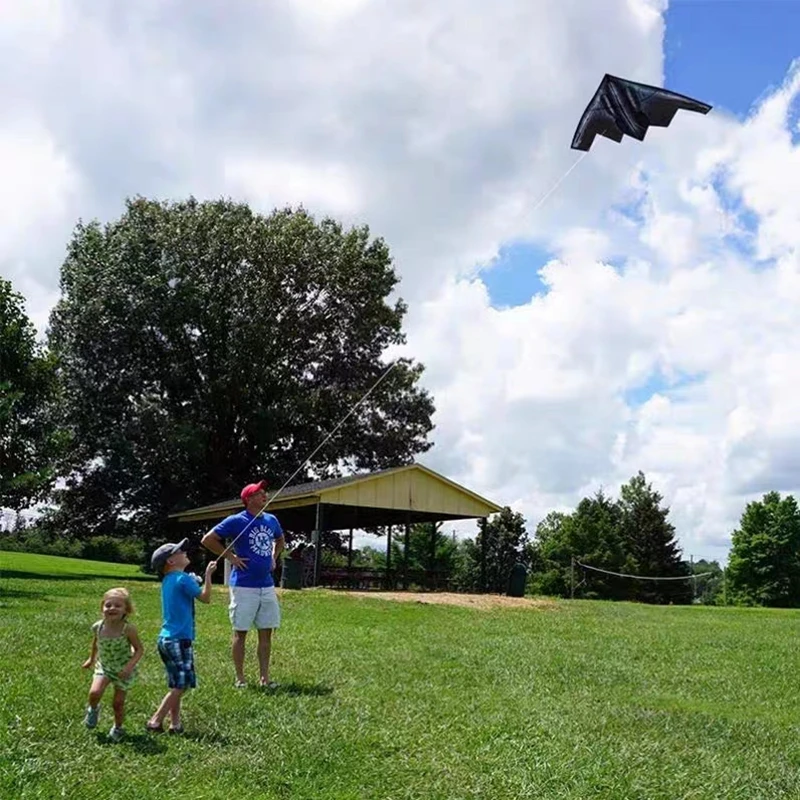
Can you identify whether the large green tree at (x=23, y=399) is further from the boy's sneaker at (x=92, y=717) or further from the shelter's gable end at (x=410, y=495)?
the boy's sneaker at (x=92, y=717)

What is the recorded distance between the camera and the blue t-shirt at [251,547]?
7.88 meters

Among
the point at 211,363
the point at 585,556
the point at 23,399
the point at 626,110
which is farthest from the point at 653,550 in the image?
the point at 626,110

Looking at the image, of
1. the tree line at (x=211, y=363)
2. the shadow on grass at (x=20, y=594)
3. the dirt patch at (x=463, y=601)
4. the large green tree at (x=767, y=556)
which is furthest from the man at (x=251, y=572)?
the large green tree at (x=767, y=556)

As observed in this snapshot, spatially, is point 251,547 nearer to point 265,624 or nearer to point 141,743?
point 265,624

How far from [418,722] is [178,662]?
173cm

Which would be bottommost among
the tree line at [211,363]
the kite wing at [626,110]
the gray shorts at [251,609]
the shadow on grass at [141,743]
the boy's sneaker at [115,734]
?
the shadow on grass at [141,743]

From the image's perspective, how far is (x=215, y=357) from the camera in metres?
36.6

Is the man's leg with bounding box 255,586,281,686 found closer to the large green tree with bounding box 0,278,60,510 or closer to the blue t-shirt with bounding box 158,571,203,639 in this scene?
the blue t-shirt with bounding box 158,571,203,639

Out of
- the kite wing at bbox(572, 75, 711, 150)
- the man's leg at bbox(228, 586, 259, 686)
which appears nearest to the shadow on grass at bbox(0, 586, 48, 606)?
the man's leg at bbox(228, 586, 259, 686)

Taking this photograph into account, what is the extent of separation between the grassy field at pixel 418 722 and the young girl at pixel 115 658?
137 millimetres

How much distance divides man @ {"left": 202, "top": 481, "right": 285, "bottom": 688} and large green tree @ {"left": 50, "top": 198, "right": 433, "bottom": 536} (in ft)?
87.0

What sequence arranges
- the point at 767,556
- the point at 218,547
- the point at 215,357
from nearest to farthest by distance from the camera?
the point at 218,547
the point at 215,357
the point at 767,556

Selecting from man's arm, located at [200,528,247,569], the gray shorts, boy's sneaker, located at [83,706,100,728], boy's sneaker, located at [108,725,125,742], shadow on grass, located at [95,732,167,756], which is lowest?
shadow on grass, located at [95,732,167,756]

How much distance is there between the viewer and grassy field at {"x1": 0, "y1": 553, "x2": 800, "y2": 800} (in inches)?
205
